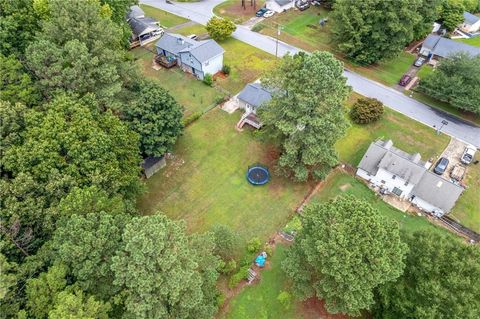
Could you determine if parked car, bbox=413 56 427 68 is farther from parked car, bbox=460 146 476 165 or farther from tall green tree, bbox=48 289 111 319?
tall green tree, bbox=48 289 111 319

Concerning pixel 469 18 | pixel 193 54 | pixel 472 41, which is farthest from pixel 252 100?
pixel 469 18

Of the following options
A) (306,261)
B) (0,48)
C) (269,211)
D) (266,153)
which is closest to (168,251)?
(306,261)

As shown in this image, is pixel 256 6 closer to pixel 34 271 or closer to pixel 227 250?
pixel 227 250

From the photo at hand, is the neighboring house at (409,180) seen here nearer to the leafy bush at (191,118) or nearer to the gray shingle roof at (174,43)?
the leafy bush at (191,118)

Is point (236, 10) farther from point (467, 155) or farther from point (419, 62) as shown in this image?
point (467, 155)

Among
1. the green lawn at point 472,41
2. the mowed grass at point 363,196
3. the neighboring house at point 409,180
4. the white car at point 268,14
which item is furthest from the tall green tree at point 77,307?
the green lawn at point 472,41

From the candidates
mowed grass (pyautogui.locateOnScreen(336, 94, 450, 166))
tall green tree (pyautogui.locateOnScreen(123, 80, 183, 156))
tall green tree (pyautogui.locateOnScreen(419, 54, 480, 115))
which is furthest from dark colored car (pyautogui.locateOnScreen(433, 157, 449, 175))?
tall green tree (pyautogui.locateOnScreen(123, 80, 183, 156))
